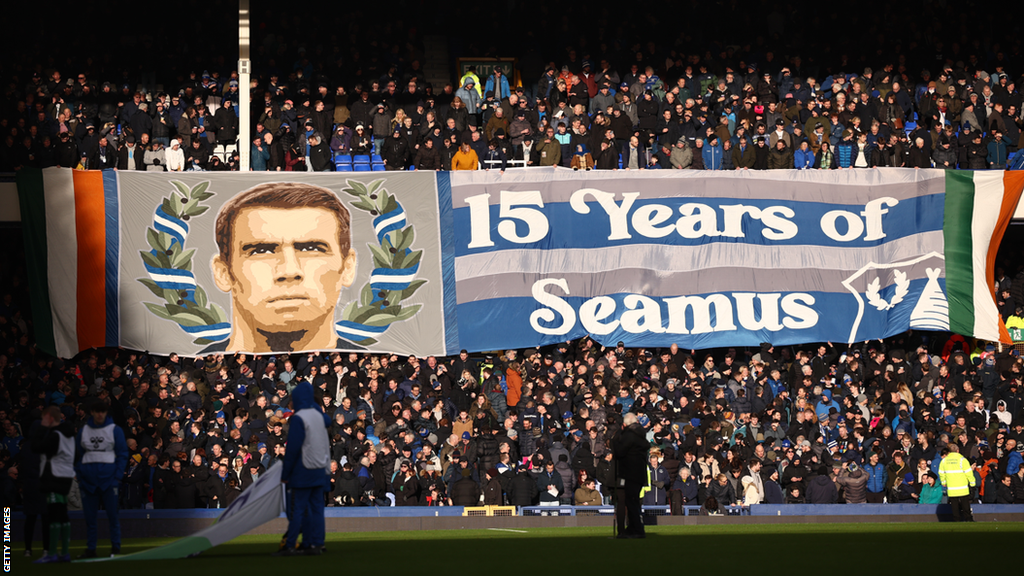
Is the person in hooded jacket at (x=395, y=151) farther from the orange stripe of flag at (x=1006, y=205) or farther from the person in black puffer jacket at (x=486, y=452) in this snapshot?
the orange stripe of flag at (x=1006, y=205)

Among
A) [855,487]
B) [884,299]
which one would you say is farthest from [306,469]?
[884,299]

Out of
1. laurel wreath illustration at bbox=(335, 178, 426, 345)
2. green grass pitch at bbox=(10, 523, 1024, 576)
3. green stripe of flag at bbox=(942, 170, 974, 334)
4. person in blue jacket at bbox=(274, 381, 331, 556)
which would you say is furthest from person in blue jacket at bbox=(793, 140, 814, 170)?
person in blue jacket at bbox=(274, 381, 331, 556)

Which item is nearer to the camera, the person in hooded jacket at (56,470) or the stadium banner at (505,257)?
the person in hooded jacket at (56,470)

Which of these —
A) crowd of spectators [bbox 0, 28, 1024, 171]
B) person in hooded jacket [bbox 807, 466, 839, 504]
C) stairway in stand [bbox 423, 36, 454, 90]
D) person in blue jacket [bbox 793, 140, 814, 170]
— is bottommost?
person in hooded jacket [bbox 807, 466, 839, 504]

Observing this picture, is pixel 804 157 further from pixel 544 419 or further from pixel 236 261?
pixel 236 261

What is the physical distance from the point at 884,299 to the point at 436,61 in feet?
43.1

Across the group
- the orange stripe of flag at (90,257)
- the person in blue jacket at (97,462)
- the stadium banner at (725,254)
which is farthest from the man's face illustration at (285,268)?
the person in blue jacket at (97,462)

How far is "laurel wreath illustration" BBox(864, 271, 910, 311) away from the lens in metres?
26.5

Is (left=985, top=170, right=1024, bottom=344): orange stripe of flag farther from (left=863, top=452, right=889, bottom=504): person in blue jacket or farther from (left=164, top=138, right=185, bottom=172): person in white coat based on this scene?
(left=164, top=138, right=185, bottom=172): person in white coat

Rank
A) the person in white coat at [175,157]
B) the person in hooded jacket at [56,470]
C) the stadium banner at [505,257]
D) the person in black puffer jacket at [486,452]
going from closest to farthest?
the person in hooded jacket at [56,470] < the person in black puffer jacket at [486,452] < the stadium banner at [505,257] < the person in white coat at [175,157]

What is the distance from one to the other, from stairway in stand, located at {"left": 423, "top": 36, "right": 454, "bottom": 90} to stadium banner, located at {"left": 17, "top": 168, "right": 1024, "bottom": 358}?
7.56 meters

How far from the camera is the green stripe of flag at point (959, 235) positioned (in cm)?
2656

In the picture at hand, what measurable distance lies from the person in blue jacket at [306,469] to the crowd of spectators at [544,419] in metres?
9.01

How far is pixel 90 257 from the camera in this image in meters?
24.6
